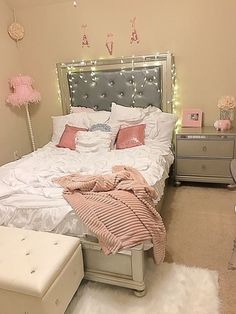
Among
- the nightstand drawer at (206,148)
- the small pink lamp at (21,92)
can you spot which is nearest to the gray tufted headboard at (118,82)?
the small pink lamp at (21,92)

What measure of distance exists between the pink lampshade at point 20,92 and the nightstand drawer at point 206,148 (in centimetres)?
201

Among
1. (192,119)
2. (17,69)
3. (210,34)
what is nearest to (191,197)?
(192,119)

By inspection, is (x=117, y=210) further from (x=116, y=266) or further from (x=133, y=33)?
(x=133, y=33)

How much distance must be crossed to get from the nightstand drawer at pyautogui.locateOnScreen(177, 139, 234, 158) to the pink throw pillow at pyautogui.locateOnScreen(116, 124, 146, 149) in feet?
1.54

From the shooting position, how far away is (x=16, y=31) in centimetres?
345

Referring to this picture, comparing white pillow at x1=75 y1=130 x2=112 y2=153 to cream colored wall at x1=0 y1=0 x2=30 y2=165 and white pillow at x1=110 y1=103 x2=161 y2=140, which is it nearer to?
white pillow at x1=110 y1=103 x2=161 y2=140

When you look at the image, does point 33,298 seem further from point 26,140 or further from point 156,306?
point 26,140

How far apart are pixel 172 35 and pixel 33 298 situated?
114 inches

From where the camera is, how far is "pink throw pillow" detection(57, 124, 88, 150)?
3.00m

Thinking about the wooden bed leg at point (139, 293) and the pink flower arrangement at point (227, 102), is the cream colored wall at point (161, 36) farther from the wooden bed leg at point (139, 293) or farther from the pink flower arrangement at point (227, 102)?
the wooden bed leg at point (139, 293)

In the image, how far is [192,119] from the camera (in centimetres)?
322

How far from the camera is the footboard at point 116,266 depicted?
163 centimetres

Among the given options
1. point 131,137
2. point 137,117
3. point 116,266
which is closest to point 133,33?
point 137,117

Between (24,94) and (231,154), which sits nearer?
(231,154)
